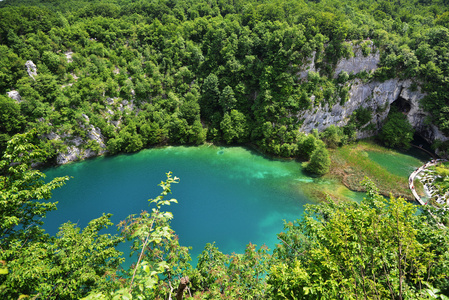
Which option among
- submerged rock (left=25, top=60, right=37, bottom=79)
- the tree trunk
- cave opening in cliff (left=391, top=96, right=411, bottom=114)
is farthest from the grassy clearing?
submerged rock (left=25, top=60, right=37, bottom=79)

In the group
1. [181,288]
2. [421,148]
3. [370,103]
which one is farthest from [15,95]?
[421,148]

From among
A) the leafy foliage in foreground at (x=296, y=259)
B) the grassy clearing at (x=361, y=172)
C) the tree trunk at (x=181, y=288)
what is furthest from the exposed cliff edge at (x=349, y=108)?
the tree trunk at (x=181, y=288)

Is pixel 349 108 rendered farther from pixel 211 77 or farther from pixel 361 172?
pixel 211 77

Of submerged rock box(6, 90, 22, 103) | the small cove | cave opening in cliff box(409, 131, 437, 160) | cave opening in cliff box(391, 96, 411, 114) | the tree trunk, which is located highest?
cave opening in cliff box(391, 96, 411, 114)

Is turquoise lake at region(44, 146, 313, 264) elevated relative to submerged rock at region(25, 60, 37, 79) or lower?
lower

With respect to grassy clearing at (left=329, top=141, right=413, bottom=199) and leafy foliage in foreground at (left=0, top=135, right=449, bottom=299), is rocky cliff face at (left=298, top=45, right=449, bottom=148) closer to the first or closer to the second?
grassy clearing at (left=329, top=141, right=413, bottom=199)

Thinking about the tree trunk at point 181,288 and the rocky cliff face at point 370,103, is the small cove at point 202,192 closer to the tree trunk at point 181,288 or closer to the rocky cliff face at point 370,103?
the rocky cliff face at point 370,103
